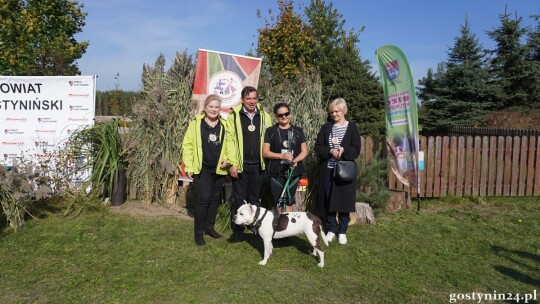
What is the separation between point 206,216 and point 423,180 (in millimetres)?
4651

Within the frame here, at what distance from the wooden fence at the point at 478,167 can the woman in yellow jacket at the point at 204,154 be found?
13.8 ft

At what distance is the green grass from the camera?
3.42 meters

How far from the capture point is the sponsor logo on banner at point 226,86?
6750 mm

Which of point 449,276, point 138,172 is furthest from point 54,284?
point 449,276

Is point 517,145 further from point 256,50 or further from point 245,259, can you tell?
point 256,50

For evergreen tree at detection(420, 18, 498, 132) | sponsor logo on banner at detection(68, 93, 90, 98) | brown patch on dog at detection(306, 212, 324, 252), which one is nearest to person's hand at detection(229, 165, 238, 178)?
brown patch on dog at detection(306, 212, 324, 252)

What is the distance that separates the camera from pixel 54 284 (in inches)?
142

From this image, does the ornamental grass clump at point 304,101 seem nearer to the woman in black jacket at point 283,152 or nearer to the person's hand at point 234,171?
the woman in black jacket at point 283,152

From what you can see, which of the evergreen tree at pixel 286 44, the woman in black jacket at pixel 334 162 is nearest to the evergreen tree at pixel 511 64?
the evergreen tree at pixel 286 44

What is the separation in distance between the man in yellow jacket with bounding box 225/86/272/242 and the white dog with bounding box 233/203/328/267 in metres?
0.57

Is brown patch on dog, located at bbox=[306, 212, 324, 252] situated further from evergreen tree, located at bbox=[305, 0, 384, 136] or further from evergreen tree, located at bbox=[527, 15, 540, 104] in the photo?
evergreen tree, located at bbox=[527, 15, 540, 104]

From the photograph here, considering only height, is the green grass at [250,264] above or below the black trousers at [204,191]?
below

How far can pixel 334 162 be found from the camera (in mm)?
4746

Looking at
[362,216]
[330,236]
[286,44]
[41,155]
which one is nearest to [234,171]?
[330,236]
